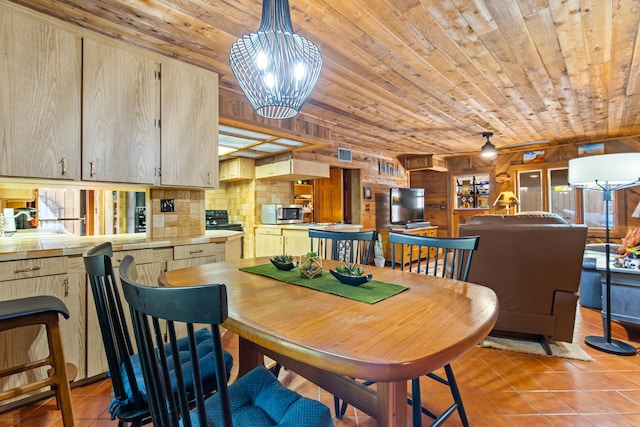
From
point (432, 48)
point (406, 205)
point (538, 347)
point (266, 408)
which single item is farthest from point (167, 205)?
point (406, 205)

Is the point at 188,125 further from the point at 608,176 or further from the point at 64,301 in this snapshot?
the point at 608,176

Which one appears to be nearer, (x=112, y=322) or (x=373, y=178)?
(x=112, y=322)

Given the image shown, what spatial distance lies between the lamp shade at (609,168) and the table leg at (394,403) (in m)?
2.54

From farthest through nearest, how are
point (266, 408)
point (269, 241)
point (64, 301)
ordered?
point (269, 241)
point (64, 301)
point (266, 408)

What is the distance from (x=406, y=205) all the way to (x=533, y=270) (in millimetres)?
4211

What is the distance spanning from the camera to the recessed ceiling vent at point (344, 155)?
18.4 feet

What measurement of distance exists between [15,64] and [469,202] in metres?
7.71

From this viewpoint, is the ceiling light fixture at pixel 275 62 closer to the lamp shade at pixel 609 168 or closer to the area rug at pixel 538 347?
the lamp shade at pixel 609 168

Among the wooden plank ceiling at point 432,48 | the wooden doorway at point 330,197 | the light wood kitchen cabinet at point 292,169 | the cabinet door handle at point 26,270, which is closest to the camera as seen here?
the cabinet door handle at point 26,270

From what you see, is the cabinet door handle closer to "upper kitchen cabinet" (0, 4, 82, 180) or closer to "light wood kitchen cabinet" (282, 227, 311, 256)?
"upper kitchen cabinet" (0, 4, 82, 180)

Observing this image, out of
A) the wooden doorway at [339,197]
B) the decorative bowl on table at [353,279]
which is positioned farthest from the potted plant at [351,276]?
the wooden doorway at [339,197]

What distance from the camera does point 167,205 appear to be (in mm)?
2865

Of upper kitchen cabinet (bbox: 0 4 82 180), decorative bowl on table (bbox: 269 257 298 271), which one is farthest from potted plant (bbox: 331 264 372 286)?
upper kitchen cabinet (bbox: 0 4 82 180)

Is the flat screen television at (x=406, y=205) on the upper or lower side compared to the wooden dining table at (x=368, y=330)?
upper
